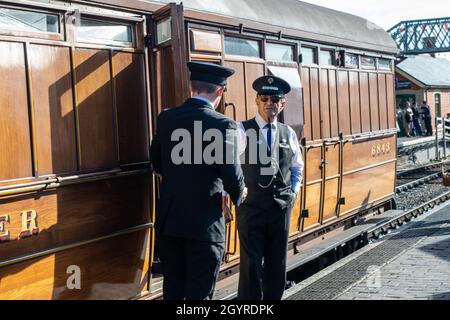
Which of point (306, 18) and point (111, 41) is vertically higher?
point (306, 18)

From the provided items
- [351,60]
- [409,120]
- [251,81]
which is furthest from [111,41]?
[409,120]

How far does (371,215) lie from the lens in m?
9.33

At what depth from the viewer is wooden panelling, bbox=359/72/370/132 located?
869cm

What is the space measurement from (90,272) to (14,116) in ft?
4.23

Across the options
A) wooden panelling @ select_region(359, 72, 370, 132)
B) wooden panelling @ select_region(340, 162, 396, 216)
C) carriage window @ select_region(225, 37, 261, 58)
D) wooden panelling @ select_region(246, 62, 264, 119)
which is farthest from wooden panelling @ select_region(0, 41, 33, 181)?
wooden panelling @ select_region(359, 72, 370, 132)

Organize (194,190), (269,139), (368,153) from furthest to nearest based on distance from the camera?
(368,153) → (269,139) → (194,190)

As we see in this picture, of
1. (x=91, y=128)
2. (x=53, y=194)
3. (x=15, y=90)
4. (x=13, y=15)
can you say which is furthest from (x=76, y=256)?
(x=13, y=15)

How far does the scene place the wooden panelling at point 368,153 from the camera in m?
8.25

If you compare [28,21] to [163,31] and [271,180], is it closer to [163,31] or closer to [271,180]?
[163,31]

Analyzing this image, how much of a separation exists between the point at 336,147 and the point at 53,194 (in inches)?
183

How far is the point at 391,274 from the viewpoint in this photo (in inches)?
253

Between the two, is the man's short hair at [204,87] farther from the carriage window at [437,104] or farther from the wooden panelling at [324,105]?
the carriage window at [437,104]

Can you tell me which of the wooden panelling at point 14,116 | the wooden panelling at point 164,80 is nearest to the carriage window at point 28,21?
the wooden panelling at point 14,116

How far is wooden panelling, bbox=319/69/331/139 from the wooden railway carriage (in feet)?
2.87
